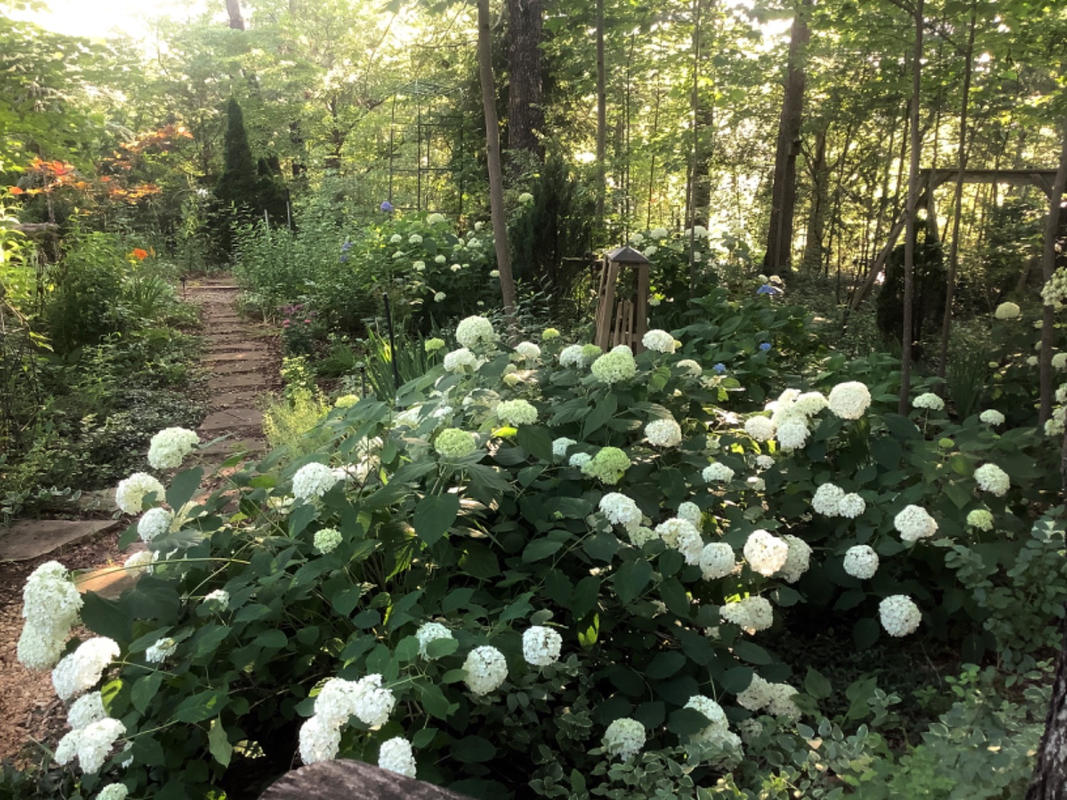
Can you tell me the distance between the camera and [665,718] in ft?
4.99

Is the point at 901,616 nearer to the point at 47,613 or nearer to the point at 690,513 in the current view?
the point at 690,513

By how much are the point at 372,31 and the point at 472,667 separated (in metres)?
15.3

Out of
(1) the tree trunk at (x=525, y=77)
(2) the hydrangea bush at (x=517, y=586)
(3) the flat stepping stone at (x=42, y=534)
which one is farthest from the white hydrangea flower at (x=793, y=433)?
(1) the tree trunk at (x=525, y=77)

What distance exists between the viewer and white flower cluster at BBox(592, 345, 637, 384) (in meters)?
1.96

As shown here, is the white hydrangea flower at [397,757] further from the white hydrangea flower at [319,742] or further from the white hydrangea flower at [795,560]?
the white hydrangea flower at [795,560]

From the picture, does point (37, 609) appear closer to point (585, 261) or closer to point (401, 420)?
point (401, 420)

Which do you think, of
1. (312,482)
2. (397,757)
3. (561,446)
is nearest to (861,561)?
(561,446)

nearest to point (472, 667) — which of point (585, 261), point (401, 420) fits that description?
point (401, 420)

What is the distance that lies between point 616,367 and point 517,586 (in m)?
0.66

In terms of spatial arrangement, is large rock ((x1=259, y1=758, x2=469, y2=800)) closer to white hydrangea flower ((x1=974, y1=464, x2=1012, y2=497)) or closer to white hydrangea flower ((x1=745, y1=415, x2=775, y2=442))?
white hydrangea flower ((x1=745, y1=415, x2=775, y2=442))

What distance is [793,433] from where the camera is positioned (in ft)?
6.64

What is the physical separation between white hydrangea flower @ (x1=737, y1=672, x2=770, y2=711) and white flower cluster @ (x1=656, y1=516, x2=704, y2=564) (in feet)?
0.91

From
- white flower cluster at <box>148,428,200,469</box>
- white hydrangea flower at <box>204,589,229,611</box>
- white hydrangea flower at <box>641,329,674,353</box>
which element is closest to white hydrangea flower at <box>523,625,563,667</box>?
white hydrangea flower at <box>204,589,229,611</box>

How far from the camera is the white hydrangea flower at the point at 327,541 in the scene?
4.80ft
